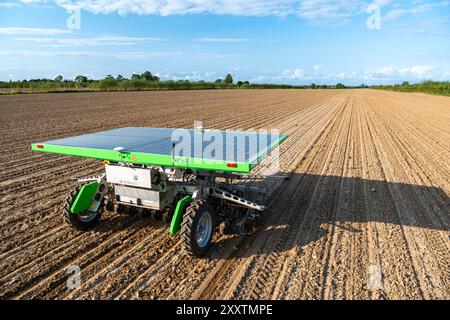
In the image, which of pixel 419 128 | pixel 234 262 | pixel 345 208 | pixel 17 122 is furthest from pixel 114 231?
pixel 419 128

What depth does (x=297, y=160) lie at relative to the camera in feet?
30.4

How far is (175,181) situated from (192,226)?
95 centimetres

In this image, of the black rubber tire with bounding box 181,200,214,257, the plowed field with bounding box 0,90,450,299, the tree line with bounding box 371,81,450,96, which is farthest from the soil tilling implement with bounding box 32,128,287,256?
the tree line with bounding box 371,81,450,96

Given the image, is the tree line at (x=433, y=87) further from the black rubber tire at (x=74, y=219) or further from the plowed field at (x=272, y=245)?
the black rubber tire at (x=74, y=219)

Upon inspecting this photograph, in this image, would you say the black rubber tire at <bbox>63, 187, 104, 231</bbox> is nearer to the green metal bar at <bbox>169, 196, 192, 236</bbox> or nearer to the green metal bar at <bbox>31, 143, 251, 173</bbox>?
the green metal bar at <bbox>31, 143, 251, 173</bbox>

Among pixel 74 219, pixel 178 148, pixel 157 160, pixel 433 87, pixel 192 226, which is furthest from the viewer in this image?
pixel 433 87

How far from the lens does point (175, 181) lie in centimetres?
472

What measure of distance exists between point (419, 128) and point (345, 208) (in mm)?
11806

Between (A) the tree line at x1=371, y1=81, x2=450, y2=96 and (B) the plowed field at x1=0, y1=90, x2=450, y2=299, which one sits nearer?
(B) the plowed field at x1=0, y1=90, x2=450, y2=299

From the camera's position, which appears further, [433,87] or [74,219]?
[433,87]

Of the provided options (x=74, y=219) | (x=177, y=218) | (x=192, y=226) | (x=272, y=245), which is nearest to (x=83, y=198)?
(x=74, y=219)

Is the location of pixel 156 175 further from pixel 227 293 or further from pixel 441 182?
pixel 441 182

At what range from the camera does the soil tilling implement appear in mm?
4020

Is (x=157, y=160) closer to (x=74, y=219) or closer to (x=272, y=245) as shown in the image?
(x=74, y=219)
